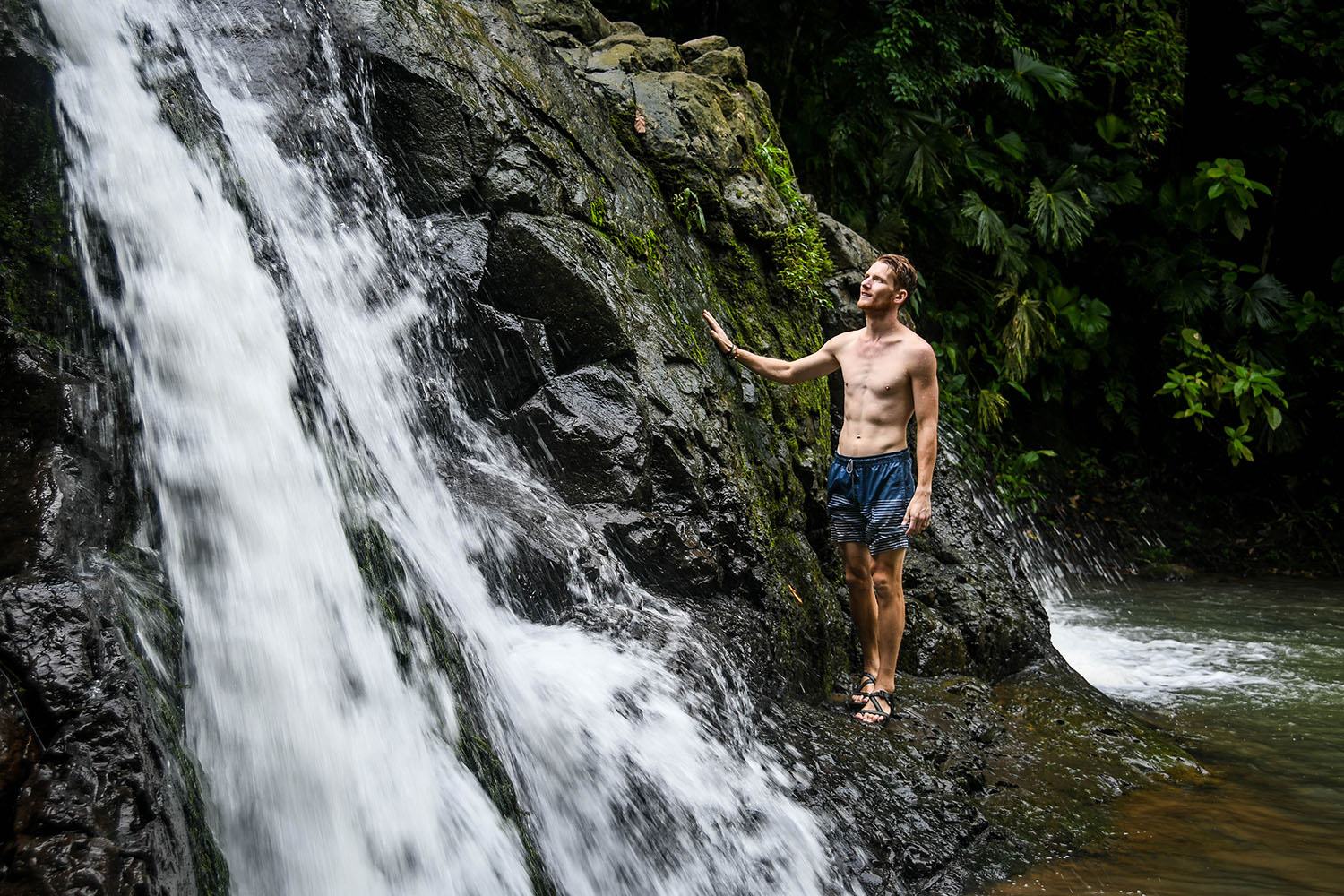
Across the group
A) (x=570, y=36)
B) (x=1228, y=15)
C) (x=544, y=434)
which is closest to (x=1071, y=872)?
(x=544, y=434)

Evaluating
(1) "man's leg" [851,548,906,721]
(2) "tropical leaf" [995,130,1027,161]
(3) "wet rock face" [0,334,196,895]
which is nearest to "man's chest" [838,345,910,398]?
(1) "man's leg" [851,548,906,721]

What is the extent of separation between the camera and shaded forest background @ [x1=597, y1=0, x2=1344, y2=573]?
10227 millimetres

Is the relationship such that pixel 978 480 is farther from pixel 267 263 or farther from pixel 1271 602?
pixel 267 263

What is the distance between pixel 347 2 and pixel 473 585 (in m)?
3.17

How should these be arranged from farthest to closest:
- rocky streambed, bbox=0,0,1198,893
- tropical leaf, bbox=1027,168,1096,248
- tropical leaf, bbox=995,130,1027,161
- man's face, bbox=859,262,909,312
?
tropical leaf, bbox=995,130,1027,161, tropical leaf, bbox=1027,168,1096,248, man's face, bbox=859,262,909,312, rocky streambed, bbox=0,0,1198,893

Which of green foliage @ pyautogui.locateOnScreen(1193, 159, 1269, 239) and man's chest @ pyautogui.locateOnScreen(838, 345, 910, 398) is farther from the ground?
green foliage @ pyautogui.locateOnScreen(1193, 159, 1269, 239)

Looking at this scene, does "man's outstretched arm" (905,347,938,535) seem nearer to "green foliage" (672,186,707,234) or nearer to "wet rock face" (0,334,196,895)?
"green foliage" (672,186,707,234)

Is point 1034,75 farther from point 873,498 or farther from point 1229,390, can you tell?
point 873,498

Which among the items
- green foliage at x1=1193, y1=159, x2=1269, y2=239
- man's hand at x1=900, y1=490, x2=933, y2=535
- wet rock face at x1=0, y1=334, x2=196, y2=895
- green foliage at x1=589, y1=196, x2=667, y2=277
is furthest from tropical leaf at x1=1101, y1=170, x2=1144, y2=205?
wet rock face at x1=0, y1=334, x2=196, y2=895

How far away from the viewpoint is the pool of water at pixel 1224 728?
3871mm

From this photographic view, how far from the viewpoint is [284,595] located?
3.13 m

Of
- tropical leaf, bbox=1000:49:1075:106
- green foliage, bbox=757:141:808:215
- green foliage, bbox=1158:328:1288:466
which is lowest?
green foliage, bbox=1158:328:1288:466

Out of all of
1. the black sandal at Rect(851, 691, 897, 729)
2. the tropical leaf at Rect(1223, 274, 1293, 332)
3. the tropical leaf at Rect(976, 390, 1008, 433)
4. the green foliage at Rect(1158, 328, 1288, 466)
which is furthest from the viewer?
the tropical leaf at Rect(1223, 274, 1293, 332)

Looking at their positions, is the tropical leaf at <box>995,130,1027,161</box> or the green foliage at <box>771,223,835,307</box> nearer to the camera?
the green foliage at <box>771,223,835,307</box>
